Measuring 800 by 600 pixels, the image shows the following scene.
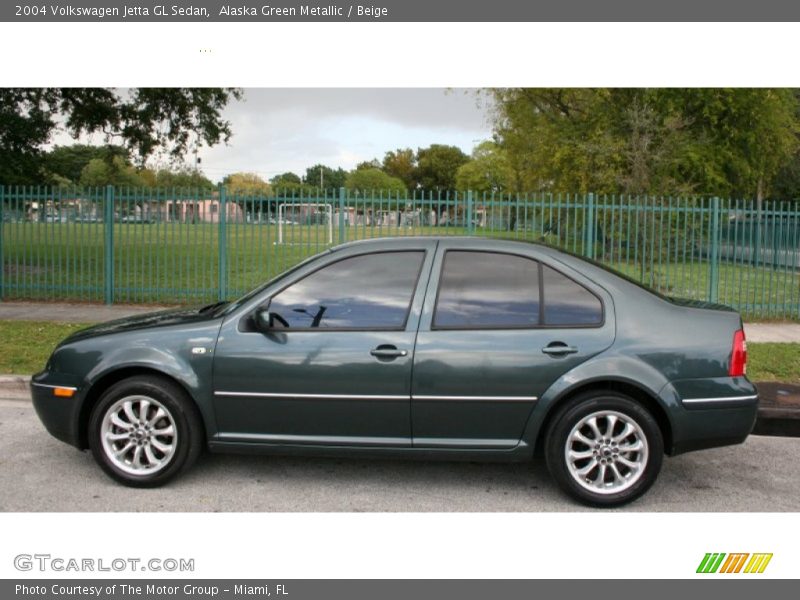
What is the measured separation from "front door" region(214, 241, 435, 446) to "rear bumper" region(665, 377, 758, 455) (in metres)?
1.62

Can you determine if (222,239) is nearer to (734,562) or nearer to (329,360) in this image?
(329,360)

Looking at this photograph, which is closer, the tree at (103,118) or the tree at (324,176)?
the tree at (103,118)

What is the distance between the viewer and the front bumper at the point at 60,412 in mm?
4770

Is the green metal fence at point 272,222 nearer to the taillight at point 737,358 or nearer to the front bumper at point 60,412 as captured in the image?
the front bumper at point 60,412

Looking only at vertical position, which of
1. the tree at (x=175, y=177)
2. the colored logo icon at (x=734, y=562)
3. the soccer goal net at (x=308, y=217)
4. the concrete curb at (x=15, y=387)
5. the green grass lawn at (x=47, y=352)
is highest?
the tree at (x=175, y=177)

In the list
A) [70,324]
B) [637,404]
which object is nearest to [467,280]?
[637,404]

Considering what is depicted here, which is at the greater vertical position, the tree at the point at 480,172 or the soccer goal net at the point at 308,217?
the tree at the point at 480,172

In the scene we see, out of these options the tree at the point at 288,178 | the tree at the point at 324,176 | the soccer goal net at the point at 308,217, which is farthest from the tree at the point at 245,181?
the soccer goal net at the point at 308,217

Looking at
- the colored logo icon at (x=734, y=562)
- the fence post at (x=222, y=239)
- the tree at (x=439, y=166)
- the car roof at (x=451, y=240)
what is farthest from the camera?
the tree at (x=439, y=166)

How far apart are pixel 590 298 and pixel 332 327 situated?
160 centimetres

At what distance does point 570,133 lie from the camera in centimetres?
2519

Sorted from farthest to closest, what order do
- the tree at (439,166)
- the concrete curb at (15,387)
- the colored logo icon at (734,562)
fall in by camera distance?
the tree at (439,166)
the concrete curb at (15,387)
the colored logo icon at (734,562)

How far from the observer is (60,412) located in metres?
4.80

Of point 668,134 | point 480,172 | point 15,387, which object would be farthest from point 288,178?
point 15,387
